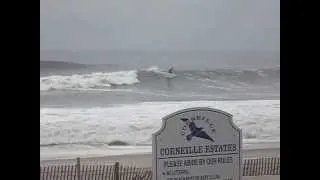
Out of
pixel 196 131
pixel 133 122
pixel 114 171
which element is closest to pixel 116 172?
pixel 114 171

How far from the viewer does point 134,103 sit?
142cm

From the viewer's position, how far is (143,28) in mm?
1428

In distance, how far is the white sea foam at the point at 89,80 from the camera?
4.08 feet

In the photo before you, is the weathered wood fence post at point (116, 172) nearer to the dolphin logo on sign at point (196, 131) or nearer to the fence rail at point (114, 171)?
the fence rail at point (114, 171)

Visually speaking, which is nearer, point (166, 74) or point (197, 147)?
point (197, 147)

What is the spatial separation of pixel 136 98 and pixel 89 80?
16 centimetres

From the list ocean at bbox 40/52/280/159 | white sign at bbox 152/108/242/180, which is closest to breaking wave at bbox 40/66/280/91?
ocean at bbox 40/52/280/159

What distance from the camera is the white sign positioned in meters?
1.35

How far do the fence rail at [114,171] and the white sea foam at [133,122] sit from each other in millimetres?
53

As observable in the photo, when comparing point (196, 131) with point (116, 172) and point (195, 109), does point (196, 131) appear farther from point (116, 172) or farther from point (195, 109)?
point (116, 172)

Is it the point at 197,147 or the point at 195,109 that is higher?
the point at 195,109

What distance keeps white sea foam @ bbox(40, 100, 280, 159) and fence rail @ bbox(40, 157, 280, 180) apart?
5 centimetres
